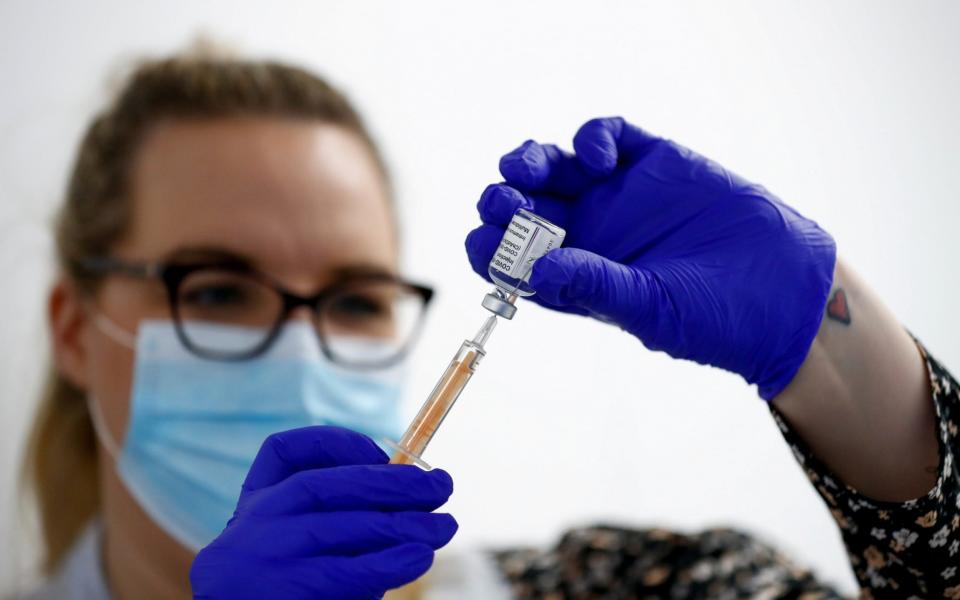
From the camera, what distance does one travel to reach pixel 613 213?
95cm

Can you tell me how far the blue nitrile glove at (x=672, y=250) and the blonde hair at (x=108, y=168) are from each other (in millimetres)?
789

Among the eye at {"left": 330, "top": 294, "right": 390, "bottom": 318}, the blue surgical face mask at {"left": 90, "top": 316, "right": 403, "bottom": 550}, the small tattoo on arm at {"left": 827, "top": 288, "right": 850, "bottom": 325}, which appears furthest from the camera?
the eye at {"left": 330, "top": 294, "right": 390, "bottom": 318}

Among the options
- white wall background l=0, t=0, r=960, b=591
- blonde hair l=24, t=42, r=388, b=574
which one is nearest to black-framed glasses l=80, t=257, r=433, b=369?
blonde hair l=24, t=42, r=388, b=574

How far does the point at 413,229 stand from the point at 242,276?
1.84 ft

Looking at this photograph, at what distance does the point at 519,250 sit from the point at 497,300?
60mm

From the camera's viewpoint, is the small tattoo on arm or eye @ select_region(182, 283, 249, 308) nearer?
the small tattoo on arm

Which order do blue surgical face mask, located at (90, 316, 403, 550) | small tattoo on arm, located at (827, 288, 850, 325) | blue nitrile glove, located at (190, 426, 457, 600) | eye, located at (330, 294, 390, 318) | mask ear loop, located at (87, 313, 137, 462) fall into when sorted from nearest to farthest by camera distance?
blue nitrile glove, located at (190, 426, 457, 600) < small tattoo on arm, located at (827, 288, 850, 325) < blue surgical face mask, located at (90, 316, 403, 550) < mask ear loop, located at (87, 313, 137, 462) < eye, located at (330, 294, 390, 318)

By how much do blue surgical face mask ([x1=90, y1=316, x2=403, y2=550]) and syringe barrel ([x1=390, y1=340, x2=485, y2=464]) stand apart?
0.48 m

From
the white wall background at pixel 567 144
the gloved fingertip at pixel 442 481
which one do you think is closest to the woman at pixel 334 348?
the gloved fingertip at pixel 442 481

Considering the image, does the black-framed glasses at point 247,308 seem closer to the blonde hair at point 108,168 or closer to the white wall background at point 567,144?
the blonde hair at point 108,168

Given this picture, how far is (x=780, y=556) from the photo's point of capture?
4.73 ft

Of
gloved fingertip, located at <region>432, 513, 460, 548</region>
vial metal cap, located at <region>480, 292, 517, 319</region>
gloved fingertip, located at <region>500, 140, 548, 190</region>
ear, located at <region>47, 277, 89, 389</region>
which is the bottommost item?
ear, located at <region>47, 277, 89, 389</region>

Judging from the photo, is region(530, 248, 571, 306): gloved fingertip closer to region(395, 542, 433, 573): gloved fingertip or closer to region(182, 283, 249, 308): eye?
region(395, 542, 433, 573): gloved fingertip

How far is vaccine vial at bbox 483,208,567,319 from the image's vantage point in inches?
32.4
